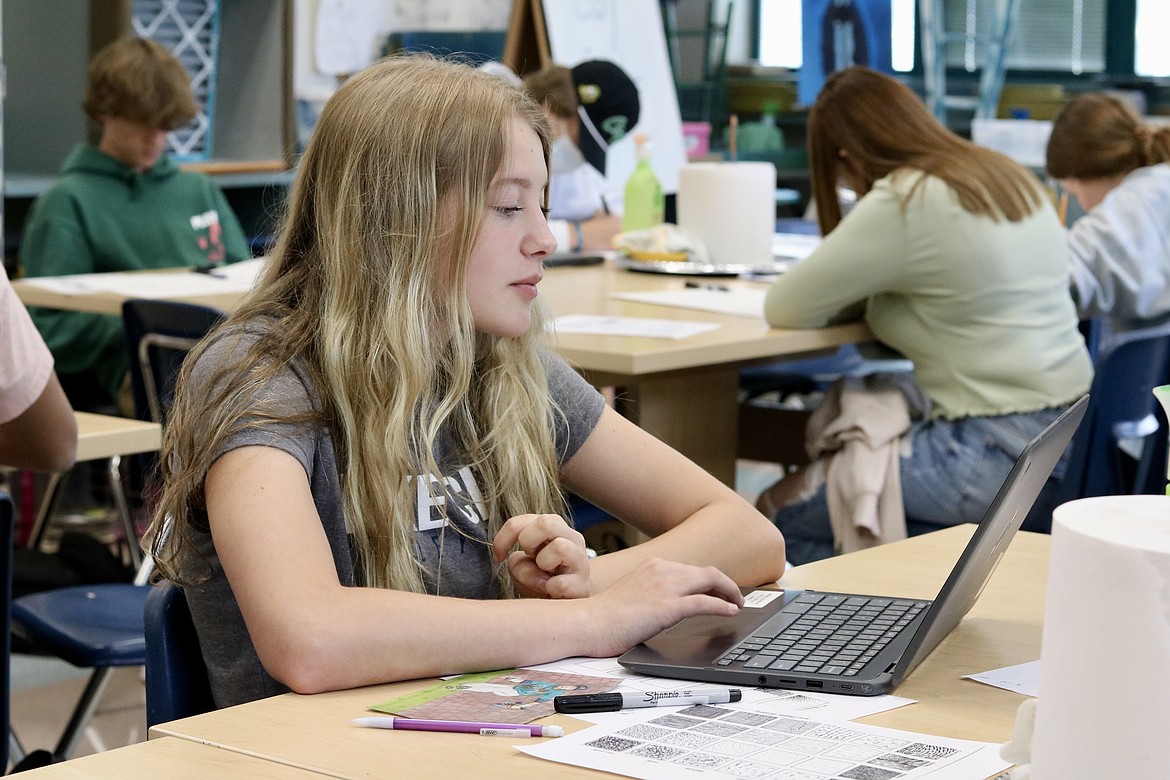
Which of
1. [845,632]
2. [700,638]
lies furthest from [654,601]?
[845,632]

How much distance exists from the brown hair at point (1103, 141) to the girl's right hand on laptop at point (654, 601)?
2385mm

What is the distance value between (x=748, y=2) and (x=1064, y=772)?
6470mm

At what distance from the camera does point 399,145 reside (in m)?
1.28

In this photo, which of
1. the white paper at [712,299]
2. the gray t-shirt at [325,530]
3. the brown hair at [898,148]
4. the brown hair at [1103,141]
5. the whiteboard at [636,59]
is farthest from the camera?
the whiteboard at [636,59]

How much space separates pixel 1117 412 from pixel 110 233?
95.5 inches

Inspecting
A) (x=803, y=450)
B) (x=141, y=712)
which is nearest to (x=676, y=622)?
(x=141, y=712)

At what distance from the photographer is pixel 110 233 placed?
12.2 ft

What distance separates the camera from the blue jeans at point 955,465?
8.57 ft

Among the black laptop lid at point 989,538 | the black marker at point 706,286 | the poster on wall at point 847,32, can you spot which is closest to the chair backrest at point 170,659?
the black laptop lid at point 989,538

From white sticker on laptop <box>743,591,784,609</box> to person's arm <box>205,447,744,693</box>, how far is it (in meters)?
0.09

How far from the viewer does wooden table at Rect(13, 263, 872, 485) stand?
7.82ft

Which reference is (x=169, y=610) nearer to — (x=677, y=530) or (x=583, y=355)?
(x=677, y=530)

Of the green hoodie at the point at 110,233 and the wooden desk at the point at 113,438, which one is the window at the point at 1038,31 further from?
the wooden desk at the point at 113,438

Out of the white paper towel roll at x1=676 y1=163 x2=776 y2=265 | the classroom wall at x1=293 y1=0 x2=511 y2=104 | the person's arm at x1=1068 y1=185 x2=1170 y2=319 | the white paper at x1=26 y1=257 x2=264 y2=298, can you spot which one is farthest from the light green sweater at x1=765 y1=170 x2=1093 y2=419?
the classroom wall at x1=293 y1=0 x2=511 y2=104
